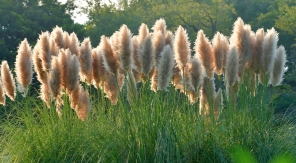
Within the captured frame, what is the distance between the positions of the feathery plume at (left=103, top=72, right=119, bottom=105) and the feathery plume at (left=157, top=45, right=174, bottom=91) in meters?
0.99

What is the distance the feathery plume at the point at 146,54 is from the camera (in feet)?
19.5

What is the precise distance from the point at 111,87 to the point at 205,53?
1.34 metres

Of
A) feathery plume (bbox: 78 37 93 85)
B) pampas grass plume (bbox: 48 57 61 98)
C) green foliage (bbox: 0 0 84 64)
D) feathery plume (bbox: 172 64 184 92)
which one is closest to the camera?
pampas grass plume (bbox: 48 57 61 98)

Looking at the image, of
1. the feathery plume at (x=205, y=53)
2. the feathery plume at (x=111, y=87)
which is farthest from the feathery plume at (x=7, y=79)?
the feathery plume at (x=205, y=53)

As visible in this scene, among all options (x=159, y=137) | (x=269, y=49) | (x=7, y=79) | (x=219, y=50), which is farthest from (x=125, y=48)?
(x=7, y=79)

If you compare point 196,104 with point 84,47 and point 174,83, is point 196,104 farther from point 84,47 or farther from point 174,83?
point 84,47

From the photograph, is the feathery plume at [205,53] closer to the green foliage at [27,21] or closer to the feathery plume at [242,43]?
the feathery plume at [242,43]

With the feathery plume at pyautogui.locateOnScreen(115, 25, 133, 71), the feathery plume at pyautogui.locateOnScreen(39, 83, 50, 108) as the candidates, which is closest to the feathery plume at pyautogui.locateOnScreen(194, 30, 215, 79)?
the feathery plume at pyautogui.locateOnScreen(115, 25, 133, 71)

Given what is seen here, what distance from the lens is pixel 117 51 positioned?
6184 millimetres

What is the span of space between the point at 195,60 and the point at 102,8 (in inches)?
1377

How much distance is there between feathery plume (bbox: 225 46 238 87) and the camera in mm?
6090

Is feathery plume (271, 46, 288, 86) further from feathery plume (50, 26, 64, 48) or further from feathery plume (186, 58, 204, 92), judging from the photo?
feathery plume (50, 26, 64, 48)

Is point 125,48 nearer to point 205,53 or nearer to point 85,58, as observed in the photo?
point 85,58

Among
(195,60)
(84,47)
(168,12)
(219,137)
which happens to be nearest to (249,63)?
(195,60)
